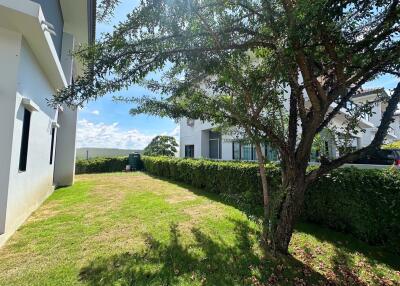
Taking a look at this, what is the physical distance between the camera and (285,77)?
12.2ft

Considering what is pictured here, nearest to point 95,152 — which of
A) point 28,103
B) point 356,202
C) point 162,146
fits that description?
point 162,146

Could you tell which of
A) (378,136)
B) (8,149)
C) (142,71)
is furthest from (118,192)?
(378,136)

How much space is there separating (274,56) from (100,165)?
20.0 metres

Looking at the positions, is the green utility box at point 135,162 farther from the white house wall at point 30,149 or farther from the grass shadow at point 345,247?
the grass shadow at point 345,247

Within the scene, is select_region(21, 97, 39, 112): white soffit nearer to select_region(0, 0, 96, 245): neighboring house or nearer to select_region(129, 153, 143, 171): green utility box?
select_region(0, 0, 96, 245): neighboring house

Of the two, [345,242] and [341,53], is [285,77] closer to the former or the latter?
[341,53]

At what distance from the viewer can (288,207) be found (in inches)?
156

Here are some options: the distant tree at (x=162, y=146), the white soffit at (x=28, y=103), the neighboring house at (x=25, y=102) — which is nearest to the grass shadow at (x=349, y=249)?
the neighboring house at (x=25, y=102)

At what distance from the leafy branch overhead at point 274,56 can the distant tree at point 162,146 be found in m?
Answer: 22.4

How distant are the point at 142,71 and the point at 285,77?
2.29m

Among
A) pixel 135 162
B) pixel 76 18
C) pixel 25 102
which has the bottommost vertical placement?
pixel 135 162

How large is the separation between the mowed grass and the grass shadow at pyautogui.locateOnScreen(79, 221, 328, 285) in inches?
0.6

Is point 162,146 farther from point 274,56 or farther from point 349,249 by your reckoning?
point 274,56

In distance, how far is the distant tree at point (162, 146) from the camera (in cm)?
2658
